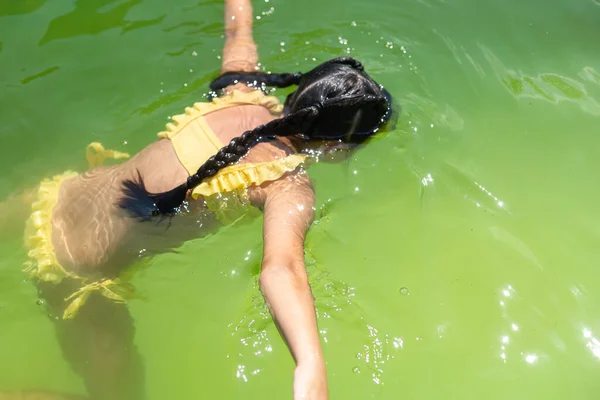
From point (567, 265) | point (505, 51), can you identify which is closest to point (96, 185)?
point (567, 265)

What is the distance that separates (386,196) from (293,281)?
1.24m

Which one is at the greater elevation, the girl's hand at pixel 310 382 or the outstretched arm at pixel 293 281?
the outstretched arm at pixel 293 281

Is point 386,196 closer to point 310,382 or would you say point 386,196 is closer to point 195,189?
point 195,189

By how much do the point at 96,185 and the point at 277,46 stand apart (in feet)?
5.37

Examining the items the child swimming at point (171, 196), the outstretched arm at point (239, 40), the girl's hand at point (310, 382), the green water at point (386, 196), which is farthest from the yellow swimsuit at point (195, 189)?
the girl's hand at point (310, 382)

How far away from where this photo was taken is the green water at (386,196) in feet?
7.90

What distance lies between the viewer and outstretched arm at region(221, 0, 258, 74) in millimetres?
2863

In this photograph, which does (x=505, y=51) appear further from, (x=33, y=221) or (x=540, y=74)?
(x=33, y=221)

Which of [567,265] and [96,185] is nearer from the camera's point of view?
[96,185]

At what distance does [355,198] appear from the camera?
2.87 m

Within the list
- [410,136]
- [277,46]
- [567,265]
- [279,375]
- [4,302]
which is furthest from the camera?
[277,46]

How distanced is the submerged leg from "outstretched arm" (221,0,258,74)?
131cm

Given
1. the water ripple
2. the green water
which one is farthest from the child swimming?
the water ripple

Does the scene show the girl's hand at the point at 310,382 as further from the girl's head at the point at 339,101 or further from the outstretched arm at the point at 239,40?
the outstretched arm at the point at 239,40
